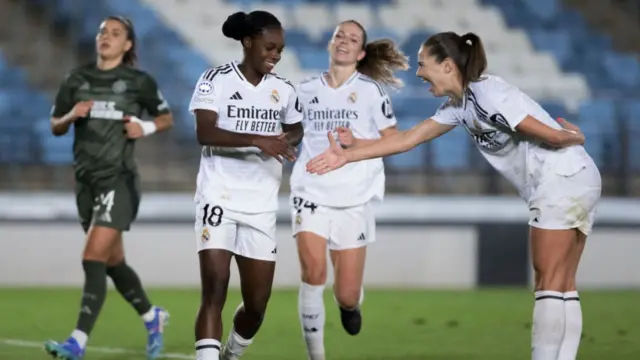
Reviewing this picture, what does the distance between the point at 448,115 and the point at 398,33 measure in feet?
31.4

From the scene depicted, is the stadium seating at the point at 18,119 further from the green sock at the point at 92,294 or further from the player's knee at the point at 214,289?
the player's knee at the point at 214,289

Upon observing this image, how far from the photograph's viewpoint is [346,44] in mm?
7980

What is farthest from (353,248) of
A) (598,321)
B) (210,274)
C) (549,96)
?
(549,96)

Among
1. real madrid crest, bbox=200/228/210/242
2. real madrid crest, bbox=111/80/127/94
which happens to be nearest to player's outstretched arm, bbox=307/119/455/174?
real madrid crest, bbox=200/228/210/242

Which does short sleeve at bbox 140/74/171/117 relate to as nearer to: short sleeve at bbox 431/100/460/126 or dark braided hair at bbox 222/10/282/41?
dark braided hair at bbox 222/10/282/41

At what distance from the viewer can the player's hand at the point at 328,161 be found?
625cm

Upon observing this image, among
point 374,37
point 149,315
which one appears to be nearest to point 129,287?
point 149,315

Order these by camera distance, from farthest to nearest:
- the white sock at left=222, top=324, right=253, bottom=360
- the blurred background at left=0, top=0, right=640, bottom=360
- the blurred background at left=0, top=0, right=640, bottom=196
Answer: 1. the blurred background at left=0, top=0, right=640, bottom=196
2. the blurred background at left=0, top=0, right=640, bottom=360
3. the white sock at left=222, top=324, right=253, bottom=360

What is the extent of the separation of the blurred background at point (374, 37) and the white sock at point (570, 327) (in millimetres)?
6967

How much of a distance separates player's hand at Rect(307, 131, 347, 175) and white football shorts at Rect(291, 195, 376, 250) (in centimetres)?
142

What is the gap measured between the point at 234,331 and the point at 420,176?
21.8 ft

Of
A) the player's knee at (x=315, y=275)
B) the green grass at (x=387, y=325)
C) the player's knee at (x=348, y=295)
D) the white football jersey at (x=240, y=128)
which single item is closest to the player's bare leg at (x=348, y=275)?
the player's knee at (x=348, y=295)

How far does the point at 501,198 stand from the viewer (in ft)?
43.3

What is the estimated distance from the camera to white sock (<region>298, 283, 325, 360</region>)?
7309 millimetres
